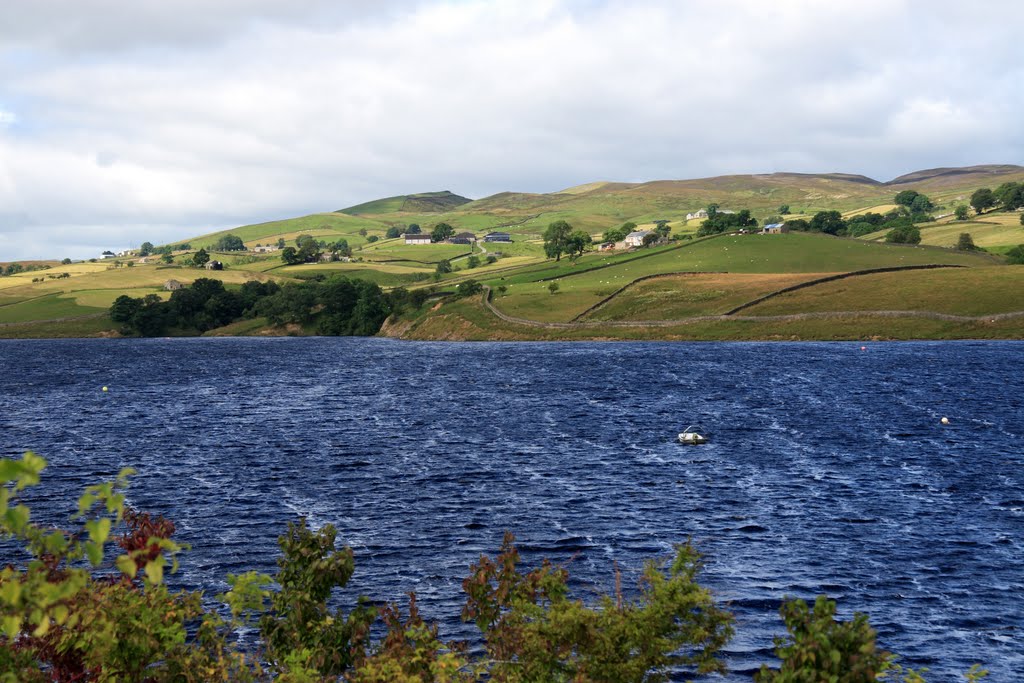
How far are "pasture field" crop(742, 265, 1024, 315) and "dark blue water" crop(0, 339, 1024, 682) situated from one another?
4987 centimetres

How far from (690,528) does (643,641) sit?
28499mm

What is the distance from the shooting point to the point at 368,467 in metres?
67.6

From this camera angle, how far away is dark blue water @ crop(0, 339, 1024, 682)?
39000mm

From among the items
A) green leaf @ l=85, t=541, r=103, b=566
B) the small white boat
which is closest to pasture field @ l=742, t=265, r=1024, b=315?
the small white boat

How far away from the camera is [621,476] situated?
62562 millimetres

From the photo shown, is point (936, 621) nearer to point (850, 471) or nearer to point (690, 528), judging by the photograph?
point (690, 528)

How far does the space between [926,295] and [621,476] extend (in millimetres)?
149163

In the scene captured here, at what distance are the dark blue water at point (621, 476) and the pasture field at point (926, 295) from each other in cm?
4987

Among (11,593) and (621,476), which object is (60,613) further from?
(621,476)

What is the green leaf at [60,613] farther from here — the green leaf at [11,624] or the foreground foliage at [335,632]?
the foreground foliage at [335,632]

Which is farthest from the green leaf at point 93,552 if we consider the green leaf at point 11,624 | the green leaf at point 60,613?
Result: the green leaf at point 11,624

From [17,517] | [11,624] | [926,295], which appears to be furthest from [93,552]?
[926,295]

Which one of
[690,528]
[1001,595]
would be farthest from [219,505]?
[1001,595]

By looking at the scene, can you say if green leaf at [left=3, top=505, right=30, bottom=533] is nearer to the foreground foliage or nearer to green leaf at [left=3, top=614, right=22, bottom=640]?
green leaf at [left=3, top=614, right=22, bottom=640]
